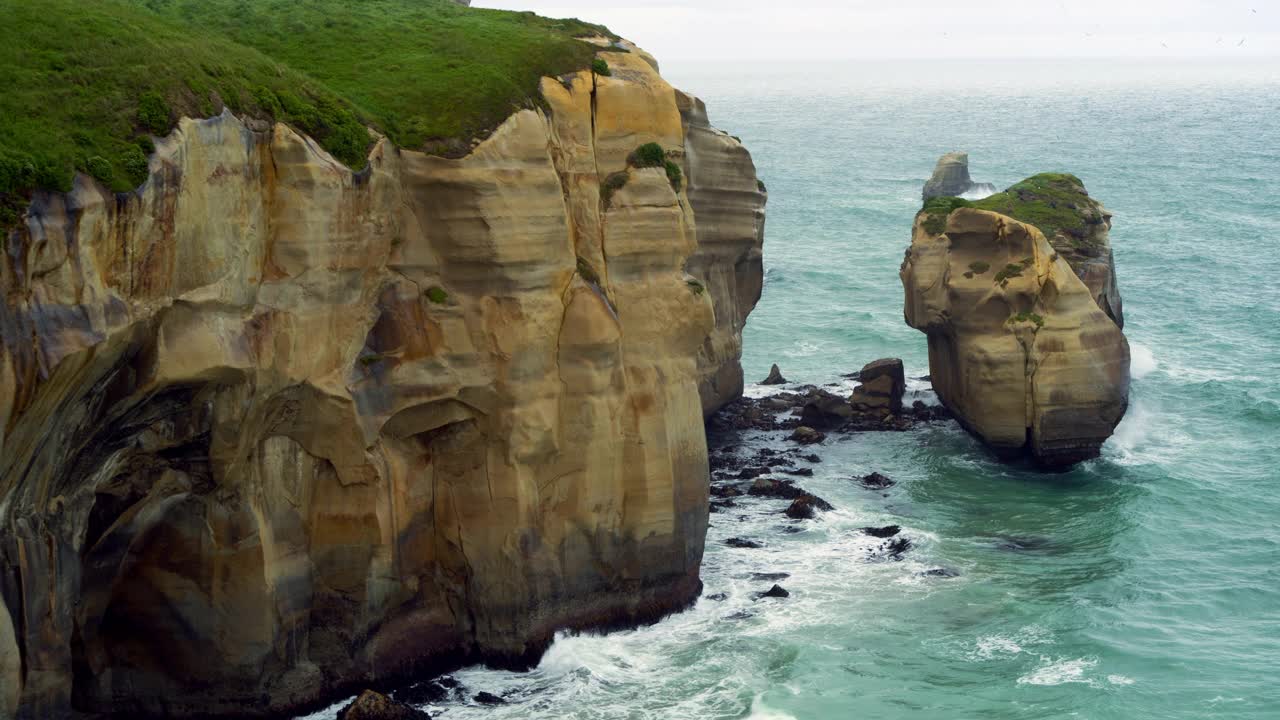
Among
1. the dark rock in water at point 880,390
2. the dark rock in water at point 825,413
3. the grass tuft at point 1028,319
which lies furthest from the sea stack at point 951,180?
the grass tuft at point 1028,319

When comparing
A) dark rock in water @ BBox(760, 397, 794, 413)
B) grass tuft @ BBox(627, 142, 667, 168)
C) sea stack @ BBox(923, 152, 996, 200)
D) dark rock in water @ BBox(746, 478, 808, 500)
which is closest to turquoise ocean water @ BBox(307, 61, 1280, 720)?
dark rock in water @ BBox(746, 478, 808, 500)

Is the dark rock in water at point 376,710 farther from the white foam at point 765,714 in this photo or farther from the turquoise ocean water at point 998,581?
the white foam at point 765,714

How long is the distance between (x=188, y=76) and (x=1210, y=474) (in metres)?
40.4

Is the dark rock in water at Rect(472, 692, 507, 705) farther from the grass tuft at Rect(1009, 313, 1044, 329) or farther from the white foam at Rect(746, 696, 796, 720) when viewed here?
the grass tuft at Rect(1009, 313, 1044, 329)

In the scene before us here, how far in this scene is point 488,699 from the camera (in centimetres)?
3650

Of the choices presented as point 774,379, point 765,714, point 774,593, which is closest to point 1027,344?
point 774,379

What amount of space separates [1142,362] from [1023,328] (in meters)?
20.0

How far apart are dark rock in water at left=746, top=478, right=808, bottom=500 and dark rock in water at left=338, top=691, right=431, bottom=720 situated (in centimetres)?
2030

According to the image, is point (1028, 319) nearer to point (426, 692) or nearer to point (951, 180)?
point (426, 692)

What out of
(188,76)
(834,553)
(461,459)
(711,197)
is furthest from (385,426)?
(711,197)

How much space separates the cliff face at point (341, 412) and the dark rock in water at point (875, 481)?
1387 centimetres

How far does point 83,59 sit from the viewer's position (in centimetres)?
3092

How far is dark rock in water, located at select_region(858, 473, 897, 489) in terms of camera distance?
54.8 metres

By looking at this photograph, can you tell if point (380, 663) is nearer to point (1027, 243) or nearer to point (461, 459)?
point (461, 459)
